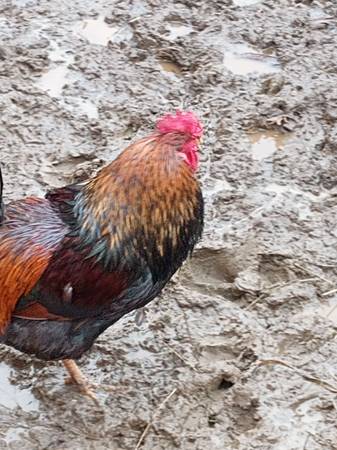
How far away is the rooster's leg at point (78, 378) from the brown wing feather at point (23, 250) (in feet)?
1.63

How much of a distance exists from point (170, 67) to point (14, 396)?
8.59 ft

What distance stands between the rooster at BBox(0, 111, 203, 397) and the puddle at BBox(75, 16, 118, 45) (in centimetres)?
257

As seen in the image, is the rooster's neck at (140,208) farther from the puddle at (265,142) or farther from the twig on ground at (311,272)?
the puddle at (265,142)

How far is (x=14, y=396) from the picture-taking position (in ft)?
15.8

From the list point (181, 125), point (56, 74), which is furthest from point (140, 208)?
point (56, 74)

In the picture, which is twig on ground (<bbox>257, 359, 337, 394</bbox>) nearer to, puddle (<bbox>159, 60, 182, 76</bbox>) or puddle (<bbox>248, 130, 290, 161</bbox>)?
puddle (<bbox>248, 130, 290, 161</bbox>)

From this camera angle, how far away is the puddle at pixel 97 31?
267 inches

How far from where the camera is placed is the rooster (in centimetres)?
425

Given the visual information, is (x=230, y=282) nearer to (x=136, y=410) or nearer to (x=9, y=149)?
(x=136, y=410)

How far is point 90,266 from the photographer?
4262 millimetres

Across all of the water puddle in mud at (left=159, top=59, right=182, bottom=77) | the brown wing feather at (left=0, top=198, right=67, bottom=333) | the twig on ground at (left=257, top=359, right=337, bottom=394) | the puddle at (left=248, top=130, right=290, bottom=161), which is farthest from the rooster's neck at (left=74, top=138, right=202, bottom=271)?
the water puddle in mud at (left=159, top=59, right=182, bottom=77)

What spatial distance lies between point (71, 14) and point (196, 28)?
2.80 feet

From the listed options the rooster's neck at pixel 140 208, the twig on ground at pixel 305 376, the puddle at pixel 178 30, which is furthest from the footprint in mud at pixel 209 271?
the puddle at pixel 178 30

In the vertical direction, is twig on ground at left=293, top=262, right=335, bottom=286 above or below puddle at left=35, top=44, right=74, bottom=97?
below
